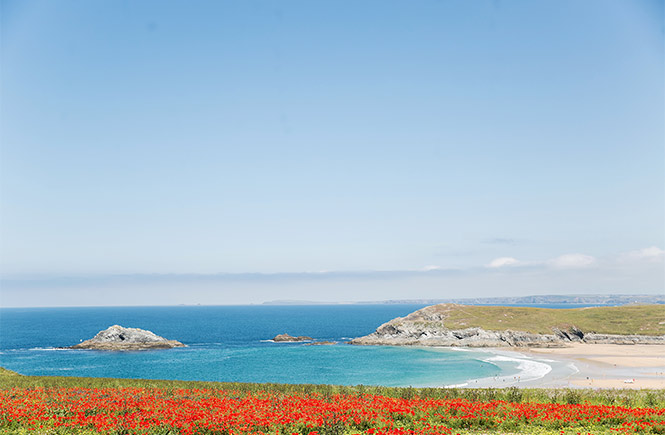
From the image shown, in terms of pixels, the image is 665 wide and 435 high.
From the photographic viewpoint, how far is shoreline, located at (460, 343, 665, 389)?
63.6 m

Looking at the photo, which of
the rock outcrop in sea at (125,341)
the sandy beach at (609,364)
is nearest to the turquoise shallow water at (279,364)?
the rock outcrop in sea at (125,341)

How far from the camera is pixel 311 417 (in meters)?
19.9

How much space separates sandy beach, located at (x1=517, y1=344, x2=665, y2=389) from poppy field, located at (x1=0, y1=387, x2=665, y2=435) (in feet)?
161

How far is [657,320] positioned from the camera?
12838 cm

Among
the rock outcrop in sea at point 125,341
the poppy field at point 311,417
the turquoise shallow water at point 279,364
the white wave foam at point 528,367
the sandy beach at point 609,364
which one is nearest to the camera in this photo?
the poppy field at point 311,417

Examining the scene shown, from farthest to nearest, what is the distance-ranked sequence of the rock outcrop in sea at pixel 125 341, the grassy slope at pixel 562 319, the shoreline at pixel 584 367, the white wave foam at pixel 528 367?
the grassy slope at pixel 562 319, the rock outcrop in sea at pixel 125 341, the white wave foam at pixel 528 367, the shoreline at pixel 584 367

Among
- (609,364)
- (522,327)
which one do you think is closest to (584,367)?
(609,364)

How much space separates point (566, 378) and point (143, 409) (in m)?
68.0

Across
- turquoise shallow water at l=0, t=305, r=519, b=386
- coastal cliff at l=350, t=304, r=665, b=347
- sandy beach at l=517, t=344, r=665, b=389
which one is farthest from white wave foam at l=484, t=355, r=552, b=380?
coastal cliff at l=350, t=304, r=665, b=347

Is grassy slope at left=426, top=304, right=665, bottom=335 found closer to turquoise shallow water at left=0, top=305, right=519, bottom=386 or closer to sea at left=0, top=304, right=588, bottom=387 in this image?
sea at left=0, top=304, right=588, bottom=387

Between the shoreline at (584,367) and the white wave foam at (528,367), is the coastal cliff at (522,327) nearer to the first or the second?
the shoreline at (584,367)

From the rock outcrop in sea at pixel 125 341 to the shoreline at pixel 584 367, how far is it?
87354 millimetres

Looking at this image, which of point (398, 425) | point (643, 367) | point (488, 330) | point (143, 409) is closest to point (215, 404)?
point (143, 409)

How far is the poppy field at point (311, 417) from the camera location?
62.3 feet
